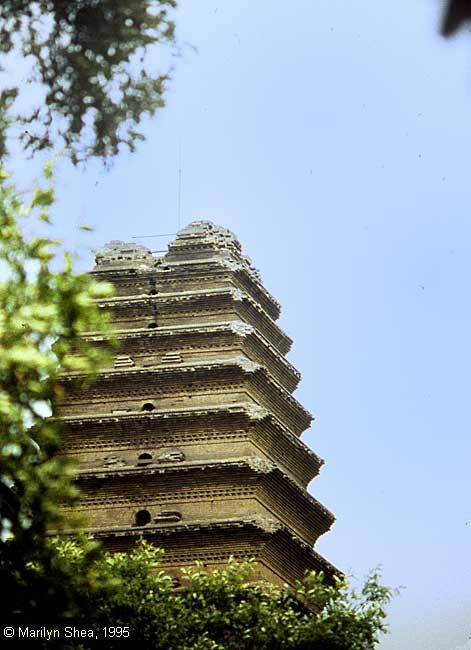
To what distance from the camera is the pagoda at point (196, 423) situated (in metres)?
17.1

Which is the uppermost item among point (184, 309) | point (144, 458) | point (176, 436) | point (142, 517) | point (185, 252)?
point (185, 252)

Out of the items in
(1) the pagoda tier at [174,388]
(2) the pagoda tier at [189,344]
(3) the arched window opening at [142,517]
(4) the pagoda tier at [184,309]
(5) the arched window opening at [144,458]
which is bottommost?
(3) the arched window opening at [142,517]

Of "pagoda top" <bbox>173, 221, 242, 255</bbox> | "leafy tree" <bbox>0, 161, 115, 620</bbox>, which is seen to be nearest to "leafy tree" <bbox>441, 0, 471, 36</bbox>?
"leafy tree" <bbox>0, 161, 115, 620</bbox>

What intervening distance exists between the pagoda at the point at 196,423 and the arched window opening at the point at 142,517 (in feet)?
0.06

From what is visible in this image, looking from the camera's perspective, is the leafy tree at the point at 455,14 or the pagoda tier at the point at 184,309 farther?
the pagoda tier at the point at 184,309

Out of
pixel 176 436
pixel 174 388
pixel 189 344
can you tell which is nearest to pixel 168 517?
pixel 176 436

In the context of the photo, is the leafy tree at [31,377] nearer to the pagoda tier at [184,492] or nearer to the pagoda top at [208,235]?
the pagoda tier at [184,492]

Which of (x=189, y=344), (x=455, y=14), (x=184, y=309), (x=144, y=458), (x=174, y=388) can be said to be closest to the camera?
(x=455, y=14)

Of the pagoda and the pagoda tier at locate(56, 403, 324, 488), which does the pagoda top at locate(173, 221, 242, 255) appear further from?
the pagoda tier at locate(56, 403, 324, 488)

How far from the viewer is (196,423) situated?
1878 cm

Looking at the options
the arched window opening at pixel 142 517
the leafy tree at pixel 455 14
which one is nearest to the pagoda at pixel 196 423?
the arched window opening at pixel 142 517

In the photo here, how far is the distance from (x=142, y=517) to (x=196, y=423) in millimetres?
2177

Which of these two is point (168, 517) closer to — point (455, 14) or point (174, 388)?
point (174, 388)

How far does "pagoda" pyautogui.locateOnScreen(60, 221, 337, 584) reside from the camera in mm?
17062
